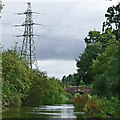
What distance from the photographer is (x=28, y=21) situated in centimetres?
6888

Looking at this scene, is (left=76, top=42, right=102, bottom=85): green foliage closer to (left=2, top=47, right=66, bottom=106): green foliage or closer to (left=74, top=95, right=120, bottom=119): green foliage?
(left=2, top=47, right=66, bottom=106): green foliage

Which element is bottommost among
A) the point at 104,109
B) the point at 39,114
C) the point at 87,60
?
the point at 39,114

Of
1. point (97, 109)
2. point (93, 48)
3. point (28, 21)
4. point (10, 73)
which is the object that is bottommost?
point (97, 109)

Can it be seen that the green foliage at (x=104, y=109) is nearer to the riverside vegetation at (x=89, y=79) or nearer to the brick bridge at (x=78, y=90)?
the riverside vegetation at (x=89, y=79)

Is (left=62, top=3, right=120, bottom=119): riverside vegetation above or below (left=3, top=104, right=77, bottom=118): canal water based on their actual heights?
above

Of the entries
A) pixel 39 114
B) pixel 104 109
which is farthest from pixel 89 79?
pixel 104 109

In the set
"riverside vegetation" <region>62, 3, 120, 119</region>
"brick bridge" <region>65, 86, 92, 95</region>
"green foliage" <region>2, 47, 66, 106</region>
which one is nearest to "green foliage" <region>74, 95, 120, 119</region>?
"riverside vegetation" <region>62, 3, 120, 119</region>

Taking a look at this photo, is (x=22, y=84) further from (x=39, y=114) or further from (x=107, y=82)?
(x=107, y=82)

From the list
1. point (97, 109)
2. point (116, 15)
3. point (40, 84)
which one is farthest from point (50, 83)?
point (116, 15)

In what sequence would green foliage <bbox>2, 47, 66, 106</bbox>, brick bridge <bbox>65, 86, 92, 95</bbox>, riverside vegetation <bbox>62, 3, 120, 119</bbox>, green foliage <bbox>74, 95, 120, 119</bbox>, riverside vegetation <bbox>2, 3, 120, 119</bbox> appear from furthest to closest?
brick bridge <bbox>65, 86, 92, 95</bbox> → green foliage <bbox>2, 47, 66, 106</bbox> → riverside vegetation <bbox>2, 3, 120, 119</bbox> → green foliage <bbox>74, 95, 120, 119</bbox> → riverside vegetation <bbox>62, 3, 120, 119</bbox>

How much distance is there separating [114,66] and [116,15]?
40.8 ft

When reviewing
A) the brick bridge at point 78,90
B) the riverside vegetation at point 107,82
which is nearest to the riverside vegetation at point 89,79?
the riverside vegetation at point 107,82

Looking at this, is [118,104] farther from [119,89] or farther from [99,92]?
[99,92]

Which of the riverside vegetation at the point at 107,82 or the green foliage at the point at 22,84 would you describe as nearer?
the riverside vegetation at the point at 107,82
